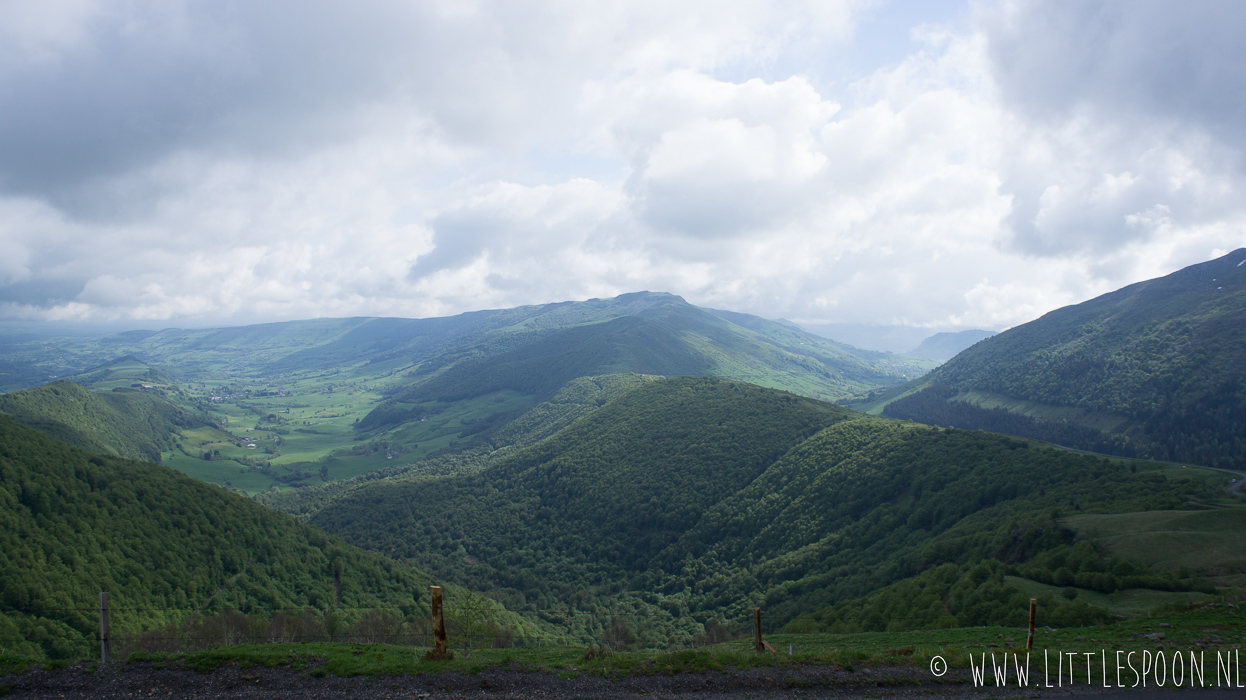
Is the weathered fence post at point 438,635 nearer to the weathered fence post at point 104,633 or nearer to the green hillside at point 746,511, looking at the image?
the weathered fence post at point 104,633

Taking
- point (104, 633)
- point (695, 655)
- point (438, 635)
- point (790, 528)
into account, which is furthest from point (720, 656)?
point (790, 528)

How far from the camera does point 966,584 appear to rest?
48.8 m

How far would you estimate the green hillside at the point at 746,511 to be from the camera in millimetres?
71125

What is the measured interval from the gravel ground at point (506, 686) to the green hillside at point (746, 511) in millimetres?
23619

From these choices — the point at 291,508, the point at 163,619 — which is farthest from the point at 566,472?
the point at 163,619

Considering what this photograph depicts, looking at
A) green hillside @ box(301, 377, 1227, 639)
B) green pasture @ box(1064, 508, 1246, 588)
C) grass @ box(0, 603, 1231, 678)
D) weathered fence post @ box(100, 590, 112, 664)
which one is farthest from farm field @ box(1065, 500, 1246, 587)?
weathered fence post @ box(100, 590, 112, 664)

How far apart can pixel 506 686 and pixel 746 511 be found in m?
117

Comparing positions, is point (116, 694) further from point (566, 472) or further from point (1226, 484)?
point (566, 472)

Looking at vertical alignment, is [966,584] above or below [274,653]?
below

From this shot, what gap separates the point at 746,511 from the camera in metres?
128

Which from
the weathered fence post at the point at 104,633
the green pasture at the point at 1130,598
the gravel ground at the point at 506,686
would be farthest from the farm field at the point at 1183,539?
the weathered fence post at the point at 104,633

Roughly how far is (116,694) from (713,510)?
128 meters

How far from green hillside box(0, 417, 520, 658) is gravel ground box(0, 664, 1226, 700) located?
40970mm

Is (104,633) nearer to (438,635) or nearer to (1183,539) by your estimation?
(438,635)
